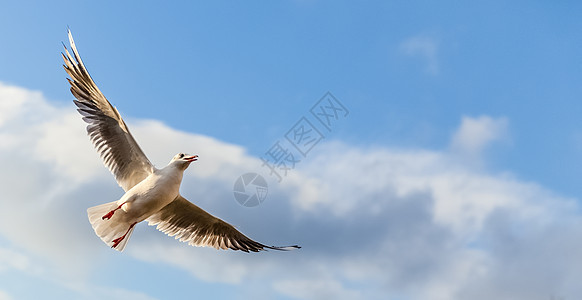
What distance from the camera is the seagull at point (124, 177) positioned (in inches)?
398

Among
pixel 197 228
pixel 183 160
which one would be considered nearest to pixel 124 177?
pixel 183 160

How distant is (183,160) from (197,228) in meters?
1.89

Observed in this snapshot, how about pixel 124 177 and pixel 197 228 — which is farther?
pixel 197 228

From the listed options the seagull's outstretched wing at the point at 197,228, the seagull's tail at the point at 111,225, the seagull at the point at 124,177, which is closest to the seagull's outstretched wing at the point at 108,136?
the seagull at the point at 124,177

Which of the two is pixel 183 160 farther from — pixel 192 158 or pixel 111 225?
pixel 111 225

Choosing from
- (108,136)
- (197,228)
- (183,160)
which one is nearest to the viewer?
(183,160)

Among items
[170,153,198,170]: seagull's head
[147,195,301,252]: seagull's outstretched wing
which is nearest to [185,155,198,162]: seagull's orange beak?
[170,153,198,170]: seagull's head

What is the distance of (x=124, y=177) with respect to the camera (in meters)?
10.8

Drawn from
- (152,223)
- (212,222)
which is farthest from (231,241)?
(152,223)

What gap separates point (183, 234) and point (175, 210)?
585 mm

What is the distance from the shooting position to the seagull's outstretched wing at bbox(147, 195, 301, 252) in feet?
37.1

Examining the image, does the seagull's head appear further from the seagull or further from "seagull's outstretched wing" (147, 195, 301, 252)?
"seagull's outstretched wing" (147, 195, 301, 252)

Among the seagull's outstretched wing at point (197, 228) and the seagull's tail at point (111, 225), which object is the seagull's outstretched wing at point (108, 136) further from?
the seagull's outstretched wing at point (197, 228)

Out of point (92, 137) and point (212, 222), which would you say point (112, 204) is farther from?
point (212, 222)
